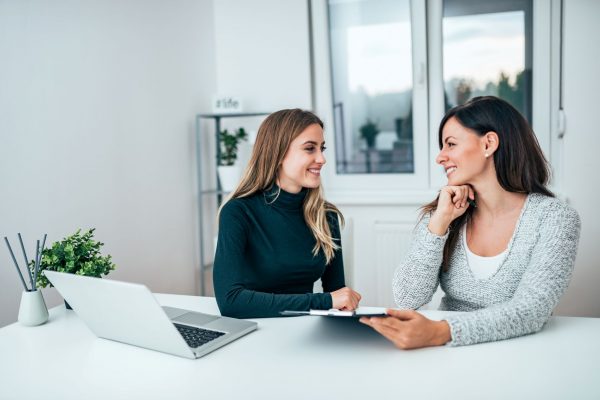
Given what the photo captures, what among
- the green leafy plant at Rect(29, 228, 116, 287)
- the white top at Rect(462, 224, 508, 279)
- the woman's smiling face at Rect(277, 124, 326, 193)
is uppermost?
the woman's smiling face at Rect(277, 124, 326, 193)

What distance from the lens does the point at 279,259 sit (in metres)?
1.79

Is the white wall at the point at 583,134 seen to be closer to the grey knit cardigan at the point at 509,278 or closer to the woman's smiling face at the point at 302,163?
the grey knit cardigan at the point at 509,278

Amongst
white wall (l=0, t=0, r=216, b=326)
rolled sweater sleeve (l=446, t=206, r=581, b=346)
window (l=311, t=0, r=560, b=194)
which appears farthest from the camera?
window (l=311, t=0, r=560, b=194)

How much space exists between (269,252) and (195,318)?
39cm

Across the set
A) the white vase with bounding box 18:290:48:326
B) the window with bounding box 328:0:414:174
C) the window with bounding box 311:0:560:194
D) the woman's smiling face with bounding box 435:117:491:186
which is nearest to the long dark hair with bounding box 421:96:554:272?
the woman's smiling face with bounding box 435:117:491:186

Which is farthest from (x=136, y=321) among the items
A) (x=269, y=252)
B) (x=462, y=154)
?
(x=462, y=154)

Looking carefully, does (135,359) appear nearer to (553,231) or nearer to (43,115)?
(553,231)

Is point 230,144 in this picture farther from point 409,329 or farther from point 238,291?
point 409,329

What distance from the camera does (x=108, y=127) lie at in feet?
9.06

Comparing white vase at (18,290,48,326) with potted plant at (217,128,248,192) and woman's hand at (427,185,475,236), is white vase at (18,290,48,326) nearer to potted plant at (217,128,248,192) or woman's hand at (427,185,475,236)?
woman's hand at (427,185,475,236)

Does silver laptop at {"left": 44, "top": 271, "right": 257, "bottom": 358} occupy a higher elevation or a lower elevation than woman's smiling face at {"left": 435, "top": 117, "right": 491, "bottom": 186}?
lower

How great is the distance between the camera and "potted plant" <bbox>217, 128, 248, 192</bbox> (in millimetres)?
3395

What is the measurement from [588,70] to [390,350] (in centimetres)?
245

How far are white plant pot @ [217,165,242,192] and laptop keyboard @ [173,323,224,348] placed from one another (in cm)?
207
